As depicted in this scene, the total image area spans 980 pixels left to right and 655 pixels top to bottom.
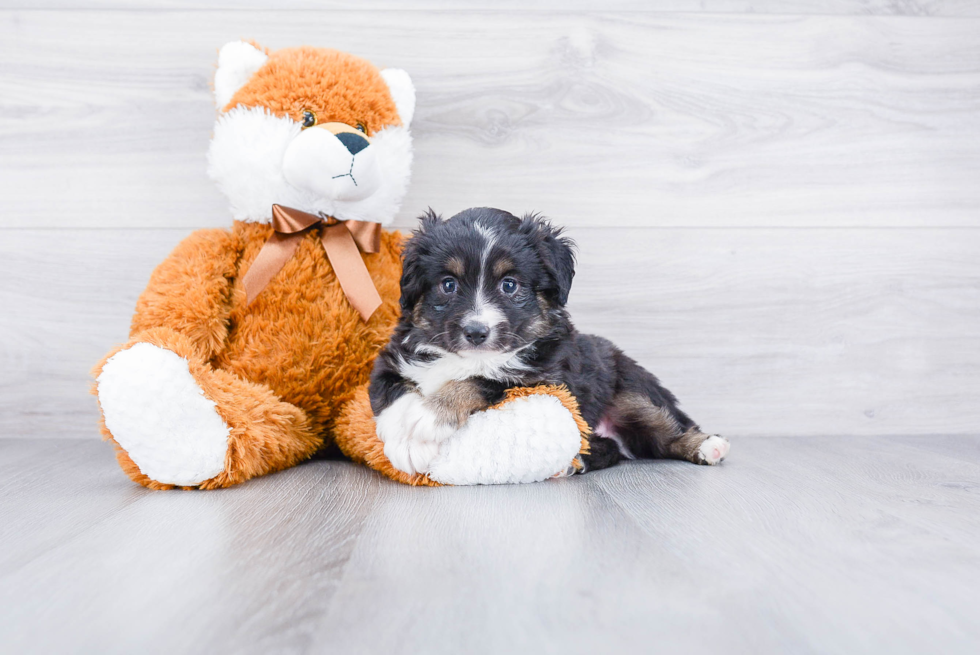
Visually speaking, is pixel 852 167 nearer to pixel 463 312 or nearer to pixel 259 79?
pixel 463 312

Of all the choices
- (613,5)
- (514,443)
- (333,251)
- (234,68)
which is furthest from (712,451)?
(234,68)

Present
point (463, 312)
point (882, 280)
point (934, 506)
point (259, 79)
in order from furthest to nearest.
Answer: point (882, 280)
point (259, 79)
point (463, 312)
point (934, 506)

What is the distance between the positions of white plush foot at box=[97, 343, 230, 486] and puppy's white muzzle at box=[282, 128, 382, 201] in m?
0.63

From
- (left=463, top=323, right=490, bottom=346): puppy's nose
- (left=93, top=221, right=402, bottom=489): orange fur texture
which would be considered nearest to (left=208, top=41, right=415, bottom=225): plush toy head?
(left=93, top=221, right=402, bottom=489): orange fur texture

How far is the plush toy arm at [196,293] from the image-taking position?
1910 millimetres

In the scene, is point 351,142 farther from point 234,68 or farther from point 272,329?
point 272,329

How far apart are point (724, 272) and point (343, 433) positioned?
1.57m

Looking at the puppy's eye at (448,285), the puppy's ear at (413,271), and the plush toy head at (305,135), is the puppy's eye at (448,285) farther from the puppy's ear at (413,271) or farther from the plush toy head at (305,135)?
the plush toy head at (305,135)

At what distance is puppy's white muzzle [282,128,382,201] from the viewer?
1927 millimetres

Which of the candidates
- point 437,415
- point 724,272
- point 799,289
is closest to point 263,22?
point 437,415

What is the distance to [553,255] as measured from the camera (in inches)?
71.7

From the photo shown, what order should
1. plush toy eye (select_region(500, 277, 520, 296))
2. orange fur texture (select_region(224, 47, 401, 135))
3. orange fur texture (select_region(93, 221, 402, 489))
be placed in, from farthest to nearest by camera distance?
orange fur texture (select_region(224, 47, 401, 135)) < orange fur texture (select_region(93, 221, 402, 489)) < plush toy eye (select_region(500, 277, 520, 296))

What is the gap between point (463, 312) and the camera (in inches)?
67.7

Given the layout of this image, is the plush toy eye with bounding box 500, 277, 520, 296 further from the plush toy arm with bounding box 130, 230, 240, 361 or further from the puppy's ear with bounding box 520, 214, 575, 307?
the plush toy arm with bounding box 130, 230, 240, 361
